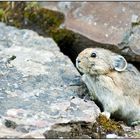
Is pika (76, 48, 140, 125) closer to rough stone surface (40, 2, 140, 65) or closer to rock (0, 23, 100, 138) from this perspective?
rock (0, 23, 100, 138)

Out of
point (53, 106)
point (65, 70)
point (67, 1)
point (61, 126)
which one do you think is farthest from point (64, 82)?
point (67, 1)

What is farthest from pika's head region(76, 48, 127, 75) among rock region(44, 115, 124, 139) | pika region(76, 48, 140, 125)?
rock region(44, 115, 124, 139)

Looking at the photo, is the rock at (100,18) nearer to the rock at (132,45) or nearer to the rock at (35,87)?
the rock at (132,45)

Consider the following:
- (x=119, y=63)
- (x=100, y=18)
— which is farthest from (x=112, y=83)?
(x=100, y=18)

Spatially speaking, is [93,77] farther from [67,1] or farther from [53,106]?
[67,1]

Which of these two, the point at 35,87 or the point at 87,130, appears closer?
the point at 87,130

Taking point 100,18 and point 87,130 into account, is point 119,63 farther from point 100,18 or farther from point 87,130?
point 100,18

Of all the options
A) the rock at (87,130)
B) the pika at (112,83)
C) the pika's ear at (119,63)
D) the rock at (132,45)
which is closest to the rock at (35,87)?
the rock at (87,130)

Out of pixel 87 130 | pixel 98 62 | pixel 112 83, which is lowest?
pixel 87 130
